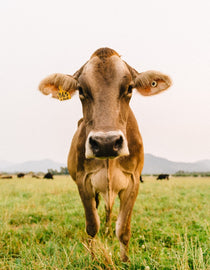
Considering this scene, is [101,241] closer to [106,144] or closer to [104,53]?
[106,144]

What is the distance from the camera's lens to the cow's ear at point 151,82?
11.1 feet

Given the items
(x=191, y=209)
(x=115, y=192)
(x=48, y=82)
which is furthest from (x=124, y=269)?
(x=191, y=209)

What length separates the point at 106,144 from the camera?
2436 millimetres

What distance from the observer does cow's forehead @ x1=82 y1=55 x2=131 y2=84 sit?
299 cm

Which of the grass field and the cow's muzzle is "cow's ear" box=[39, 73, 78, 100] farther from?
the grass field

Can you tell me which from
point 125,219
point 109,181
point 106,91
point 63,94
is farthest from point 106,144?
point 63,94

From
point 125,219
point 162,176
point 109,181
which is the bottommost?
point 162,176

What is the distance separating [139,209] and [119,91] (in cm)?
407

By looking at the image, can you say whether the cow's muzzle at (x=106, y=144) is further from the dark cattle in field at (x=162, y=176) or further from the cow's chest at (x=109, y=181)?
the dark cattle in field at (x=162, y=176)

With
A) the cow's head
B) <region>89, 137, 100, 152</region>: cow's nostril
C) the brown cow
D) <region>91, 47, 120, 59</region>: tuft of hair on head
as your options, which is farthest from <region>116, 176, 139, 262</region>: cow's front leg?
<region>91, 47, 120, 59</region>: tuft of hair on head

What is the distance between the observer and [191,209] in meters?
6.38

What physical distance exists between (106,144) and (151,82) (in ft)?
4.66

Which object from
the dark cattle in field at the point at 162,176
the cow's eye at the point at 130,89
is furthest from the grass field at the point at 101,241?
the dark cattle in field at the point at 162,176

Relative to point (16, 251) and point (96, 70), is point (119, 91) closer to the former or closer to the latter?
point (96, 70)
